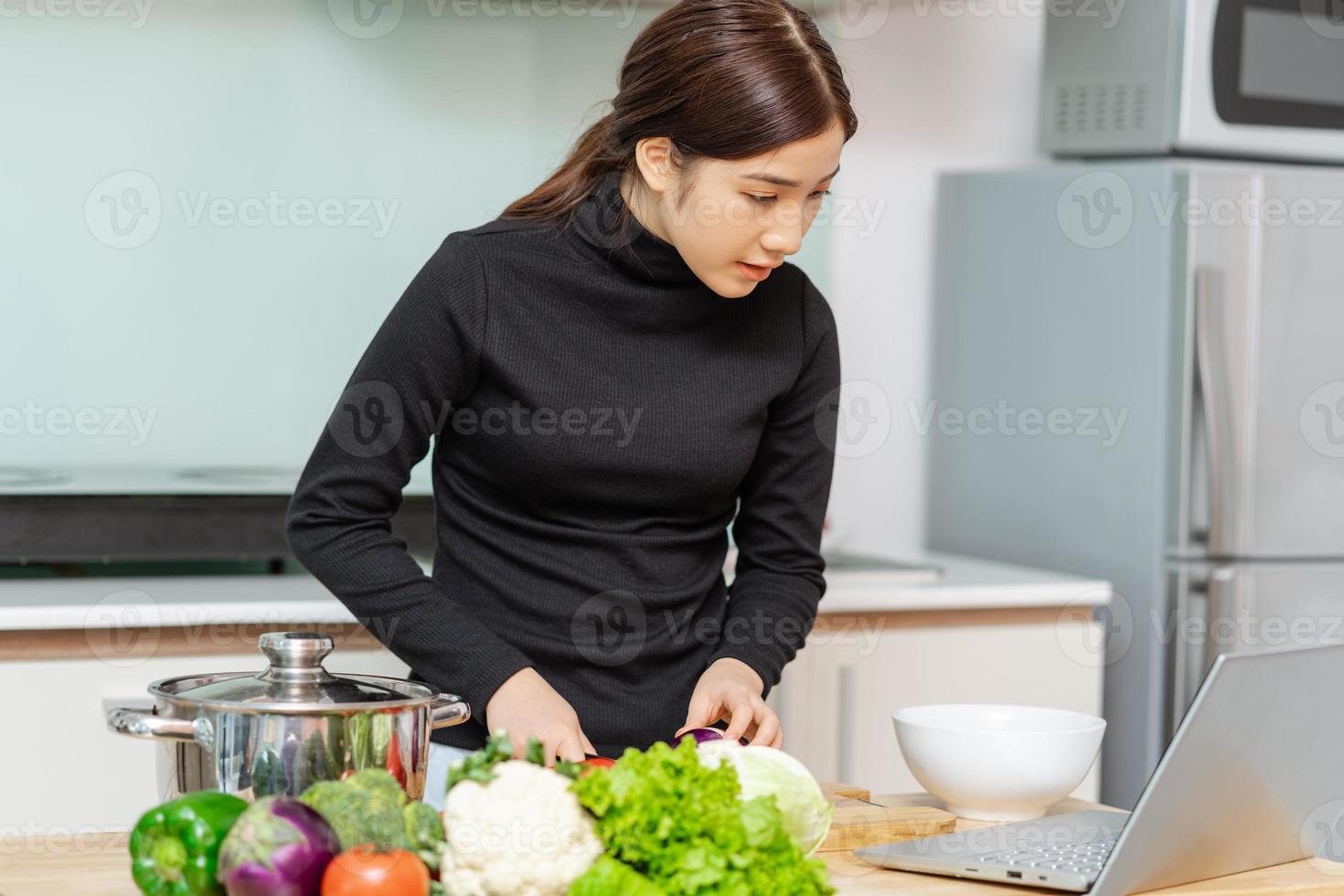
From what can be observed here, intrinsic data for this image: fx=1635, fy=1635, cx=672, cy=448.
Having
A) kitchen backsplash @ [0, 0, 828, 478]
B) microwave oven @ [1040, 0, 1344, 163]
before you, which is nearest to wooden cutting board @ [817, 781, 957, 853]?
kitchen backsplash @ [0, 0, 828, 478]

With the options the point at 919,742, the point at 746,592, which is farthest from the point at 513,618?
the point at 919,742

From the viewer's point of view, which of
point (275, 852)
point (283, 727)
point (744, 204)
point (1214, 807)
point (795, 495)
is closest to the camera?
point (275, 852)

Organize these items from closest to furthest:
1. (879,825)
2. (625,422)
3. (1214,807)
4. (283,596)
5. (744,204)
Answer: (1214,807), (879,825), (744,204), (625,422), (283,596)

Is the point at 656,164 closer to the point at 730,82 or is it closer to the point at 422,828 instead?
the point at 730,82

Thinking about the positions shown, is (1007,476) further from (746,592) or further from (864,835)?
(864,835)

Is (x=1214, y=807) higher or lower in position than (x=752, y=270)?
lower

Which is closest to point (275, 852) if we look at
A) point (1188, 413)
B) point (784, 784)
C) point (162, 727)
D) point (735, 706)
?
point (162, 727)

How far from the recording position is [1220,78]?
7.38ft

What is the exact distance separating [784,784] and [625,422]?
0.48 m

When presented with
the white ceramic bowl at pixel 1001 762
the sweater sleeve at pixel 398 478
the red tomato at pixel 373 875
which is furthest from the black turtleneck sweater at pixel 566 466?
the red tomato at pixel 373 875

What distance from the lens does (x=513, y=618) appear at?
1385 mm

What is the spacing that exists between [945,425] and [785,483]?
1.13 m

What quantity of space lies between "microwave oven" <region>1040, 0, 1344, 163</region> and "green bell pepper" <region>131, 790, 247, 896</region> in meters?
1.79

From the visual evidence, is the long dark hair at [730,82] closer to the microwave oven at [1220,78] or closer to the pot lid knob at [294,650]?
the pot lid knob at [294,650]
